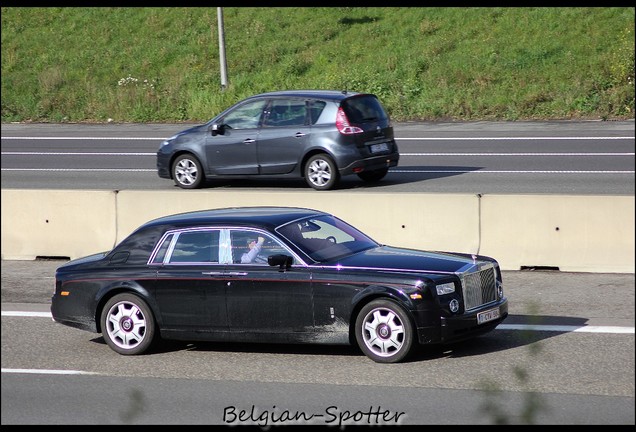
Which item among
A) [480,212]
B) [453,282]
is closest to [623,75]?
[480,212]

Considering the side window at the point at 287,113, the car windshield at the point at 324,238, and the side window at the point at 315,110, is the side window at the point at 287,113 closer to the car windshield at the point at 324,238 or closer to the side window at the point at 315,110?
the side window at the point at 315,110

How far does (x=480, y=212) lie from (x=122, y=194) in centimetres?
505

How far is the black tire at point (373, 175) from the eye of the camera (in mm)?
20316

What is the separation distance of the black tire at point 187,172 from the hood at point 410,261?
35.3 ft

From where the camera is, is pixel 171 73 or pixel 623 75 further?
pixel 171 73

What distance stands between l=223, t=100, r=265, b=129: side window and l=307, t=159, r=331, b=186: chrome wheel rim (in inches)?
55.3

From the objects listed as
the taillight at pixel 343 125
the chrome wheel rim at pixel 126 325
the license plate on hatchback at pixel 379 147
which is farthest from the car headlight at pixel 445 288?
the license plate on hatchback at pixel 379 147

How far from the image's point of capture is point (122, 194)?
1427cm

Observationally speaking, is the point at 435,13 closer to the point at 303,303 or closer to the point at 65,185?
the point at 65,185

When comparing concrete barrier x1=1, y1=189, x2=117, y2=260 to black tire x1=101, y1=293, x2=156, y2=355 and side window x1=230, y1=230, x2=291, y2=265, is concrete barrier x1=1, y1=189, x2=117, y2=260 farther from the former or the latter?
side window x1=230, y1=230, x2=291, y2=265

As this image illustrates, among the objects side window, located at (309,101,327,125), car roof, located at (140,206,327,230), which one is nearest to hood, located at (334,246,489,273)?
car roof, located at (140,206,327,230)

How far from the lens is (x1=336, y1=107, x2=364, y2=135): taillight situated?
18.7 meters

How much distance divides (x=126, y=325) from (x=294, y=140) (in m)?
9.85

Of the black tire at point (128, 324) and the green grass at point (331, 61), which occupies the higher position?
the green grass at point (331, 61)
